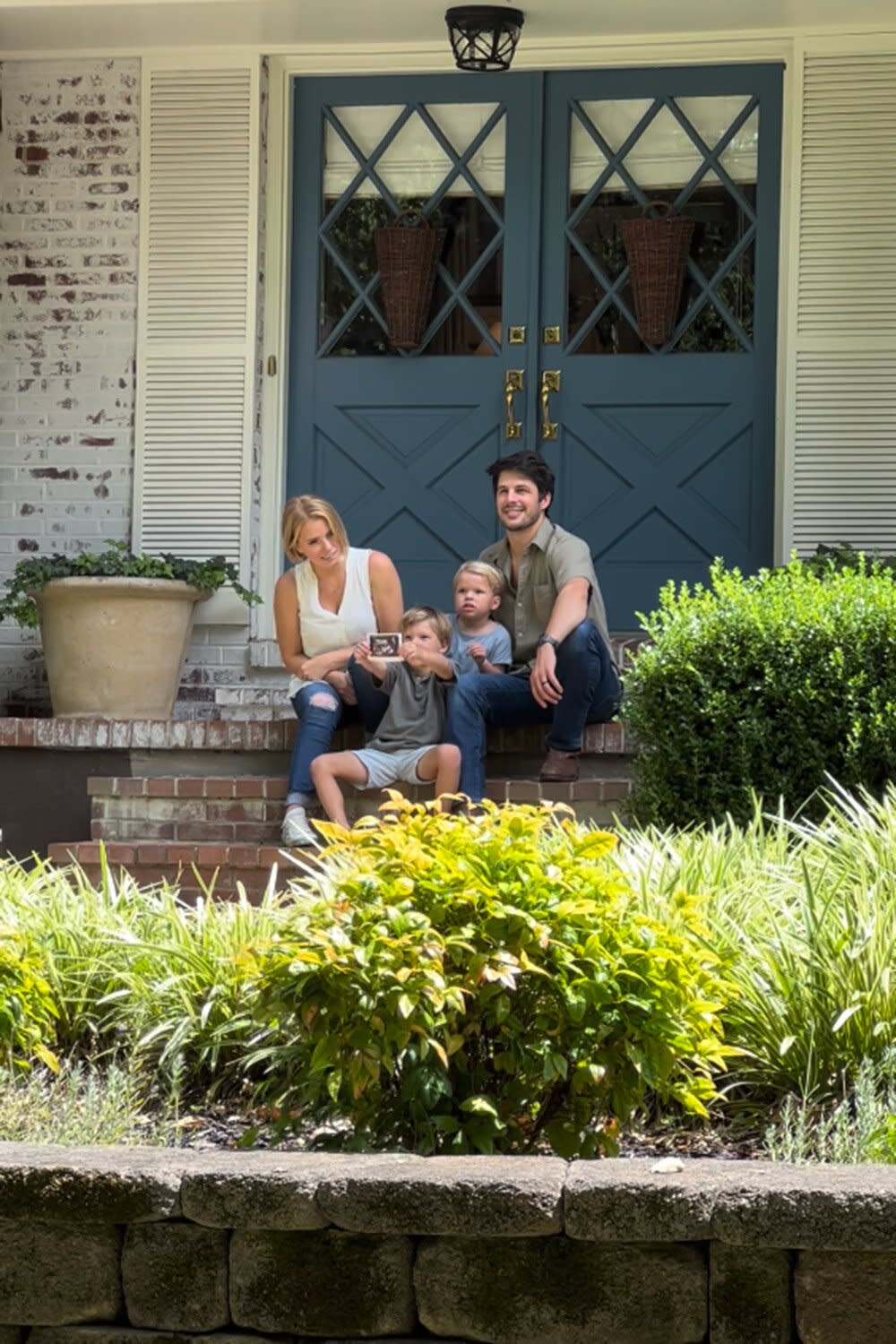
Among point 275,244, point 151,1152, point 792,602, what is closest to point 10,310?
point 275,244

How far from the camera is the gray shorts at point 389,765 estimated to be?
598 cm

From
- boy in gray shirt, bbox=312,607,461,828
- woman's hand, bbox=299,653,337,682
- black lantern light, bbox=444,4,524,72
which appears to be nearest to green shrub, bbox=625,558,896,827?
boy in gray shirt, bbox=312,607,461,828

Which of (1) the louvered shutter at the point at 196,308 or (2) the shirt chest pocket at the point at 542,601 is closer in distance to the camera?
(2) the shirt chest pocket at the point at 542,601

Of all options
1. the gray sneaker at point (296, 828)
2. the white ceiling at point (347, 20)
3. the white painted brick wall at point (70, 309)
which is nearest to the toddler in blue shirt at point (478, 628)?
the gray sneaker at point (296, 828)

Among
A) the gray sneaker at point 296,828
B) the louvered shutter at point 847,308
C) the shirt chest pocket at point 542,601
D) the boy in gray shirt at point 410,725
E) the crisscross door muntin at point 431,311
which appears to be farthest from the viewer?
the crisscross door muntin at point 431,311

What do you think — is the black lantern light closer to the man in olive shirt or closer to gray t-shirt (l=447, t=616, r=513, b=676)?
the man in olive shirt

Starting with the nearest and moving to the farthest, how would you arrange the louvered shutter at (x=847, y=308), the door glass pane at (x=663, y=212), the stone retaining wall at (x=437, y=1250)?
the stone retaining wall at (x=437, y=1250) → the louvered shutter at (x=847, y=308) → the door glass pane at (x=663, y=212)

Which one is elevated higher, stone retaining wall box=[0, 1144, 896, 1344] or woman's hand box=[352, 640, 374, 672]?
woman's hand box=[352, 640, 374, 672]

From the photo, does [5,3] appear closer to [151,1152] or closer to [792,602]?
[792,602]

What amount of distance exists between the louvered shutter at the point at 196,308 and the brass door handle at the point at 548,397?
1.18 m

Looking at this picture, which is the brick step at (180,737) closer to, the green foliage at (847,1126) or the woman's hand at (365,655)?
the woman's hand at (365,655)

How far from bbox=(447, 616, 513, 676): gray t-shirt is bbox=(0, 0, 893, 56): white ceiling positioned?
273 centimetres

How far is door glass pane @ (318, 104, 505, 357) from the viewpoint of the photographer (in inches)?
322

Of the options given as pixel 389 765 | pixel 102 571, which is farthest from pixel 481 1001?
pixel 102 571
